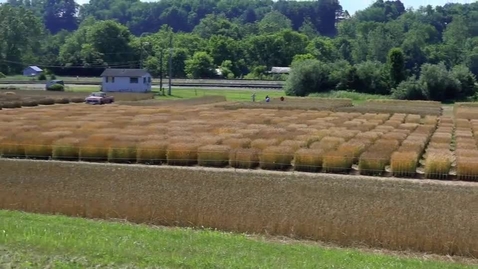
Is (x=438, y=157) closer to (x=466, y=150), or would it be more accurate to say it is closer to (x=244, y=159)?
(x=466, y=150)

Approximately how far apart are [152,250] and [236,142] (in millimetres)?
19983

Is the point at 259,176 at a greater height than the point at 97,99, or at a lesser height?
greater

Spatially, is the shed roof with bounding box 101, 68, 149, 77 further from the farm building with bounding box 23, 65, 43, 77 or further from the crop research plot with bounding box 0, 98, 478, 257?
the crop research plot with bounding box 0, 98, 478, 257

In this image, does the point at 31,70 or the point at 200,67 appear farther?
the point at 31,70

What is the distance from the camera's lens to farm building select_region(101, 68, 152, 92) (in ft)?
315

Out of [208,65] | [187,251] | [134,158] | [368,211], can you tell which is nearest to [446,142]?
[134,158]

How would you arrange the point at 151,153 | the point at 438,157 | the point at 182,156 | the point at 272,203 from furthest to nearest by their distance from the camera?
the point at 151,153
the point at 182,156
the point at 438,157
the point at 272,203

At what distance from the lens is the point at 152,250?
1398 centimetres

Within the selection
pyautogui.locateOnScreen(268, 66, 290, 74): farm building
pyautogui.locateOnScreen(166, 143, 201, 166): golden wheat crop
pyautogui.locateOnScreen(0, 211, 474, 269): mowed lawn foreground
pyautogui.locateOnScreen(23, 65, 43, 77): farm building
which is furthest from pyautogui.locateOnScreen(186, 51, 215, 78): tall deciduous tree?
pyautogui.locateOnScreen(0, 211, 474, 269): mowed lawn foreground

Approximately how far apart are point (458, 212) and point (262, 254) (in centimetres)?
772

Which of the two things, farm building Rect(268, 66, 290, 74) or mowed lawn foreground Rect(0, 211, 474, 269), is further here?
farm building Rect(268, 66, 290, 74)

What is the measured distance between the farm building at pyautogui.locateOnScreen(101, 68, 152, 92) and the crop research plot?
1878 inches

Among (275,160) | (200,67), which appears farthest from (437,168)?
(200,67)

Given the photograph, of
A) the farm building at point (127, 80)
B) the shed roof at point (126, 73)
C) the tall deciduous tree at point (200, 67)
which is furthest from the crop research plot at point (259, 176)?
the tall deciduous tree at point (200, 67)
